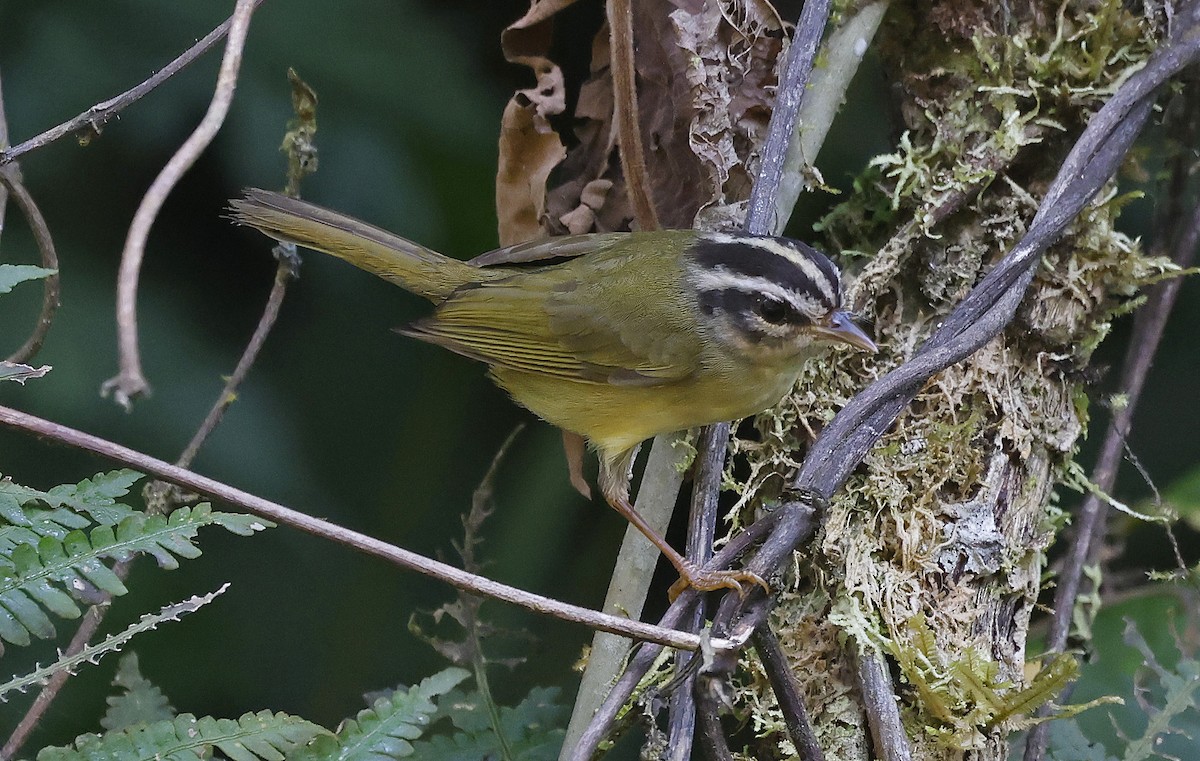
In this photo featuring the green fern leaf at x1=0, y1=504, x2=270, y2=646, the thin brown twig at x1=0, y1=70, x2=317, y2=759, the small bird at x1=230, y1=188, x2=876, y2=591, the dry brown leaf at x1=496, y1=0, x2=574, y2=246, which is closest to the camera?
the green fern leaf at x1=0, y1=504, x2=270, y2=646

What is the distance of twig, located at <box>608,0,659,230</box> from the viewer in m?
2.32

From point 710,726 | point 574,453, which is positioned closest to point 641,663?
point 710,726

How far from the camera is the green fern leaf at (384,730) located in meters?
1.53

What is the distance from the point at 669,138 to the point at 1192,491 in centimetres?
158

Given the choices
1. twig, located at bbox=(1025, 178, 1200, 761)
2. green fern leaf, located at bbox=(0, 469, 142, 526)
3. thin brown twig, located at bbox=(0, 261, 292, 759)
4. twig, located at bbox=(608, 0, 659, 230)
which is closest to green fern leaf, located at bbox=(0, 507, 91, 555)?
green fern leaf, located at bbox=(0, 469, 142, 526)

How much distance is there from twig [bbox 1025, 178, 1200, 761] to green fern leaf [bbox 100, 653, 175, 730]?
1798 millimetres

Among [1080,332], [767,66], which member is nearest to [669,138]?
[767,66]

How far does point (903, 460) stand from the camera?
2143 millimetres

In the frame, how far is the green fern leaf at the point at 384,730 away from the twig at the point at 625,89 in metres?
1.27

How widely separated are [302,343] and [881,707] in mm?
1795

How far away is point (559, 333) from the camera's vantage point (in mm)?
2738

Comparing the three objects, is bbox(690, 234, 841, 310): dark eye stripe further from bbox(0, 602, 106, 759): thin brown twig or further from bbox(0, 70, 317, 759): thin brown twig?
bbox(0, 602, 106, 759): thin brown twig

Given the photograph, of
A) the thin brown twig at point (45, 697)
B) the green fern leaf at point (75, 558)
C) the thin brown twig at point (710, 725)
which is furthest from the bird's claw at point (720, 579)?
the thin brown twig at point (45, 697)

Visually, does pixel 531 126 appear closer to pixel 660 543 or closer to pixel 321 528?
pixel 660 543
